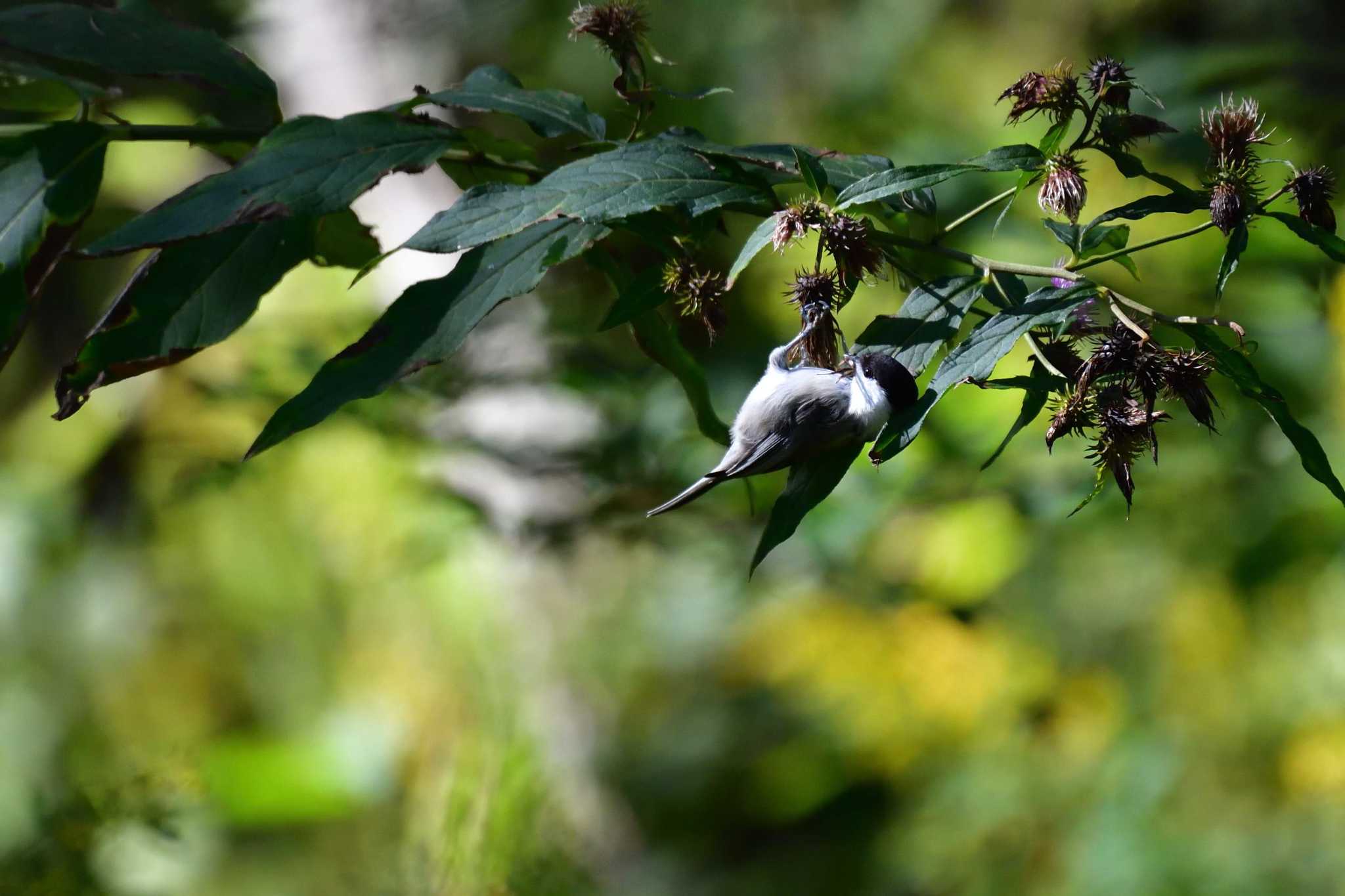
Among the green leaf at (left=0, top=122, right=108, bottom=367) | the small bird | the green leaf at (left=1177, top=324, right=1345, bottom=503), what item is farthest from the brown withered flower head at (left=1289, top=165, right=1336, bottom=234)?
the green leaf at (left=0, top=122, right=108, bottom=367)

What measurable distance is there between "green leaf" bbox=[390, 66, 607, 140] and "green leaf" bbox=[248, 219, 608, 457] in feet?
0.47

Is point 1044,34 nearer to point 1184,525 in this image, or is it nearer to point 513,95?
point 1184,525

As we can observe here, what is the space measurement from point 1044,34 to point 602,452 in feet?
7.01

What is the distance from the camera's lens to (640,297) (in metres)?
0.77

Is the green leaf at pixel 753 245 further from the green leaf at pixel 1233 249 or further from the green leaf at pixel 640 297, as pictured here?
the green leaf at pixel 1233 249

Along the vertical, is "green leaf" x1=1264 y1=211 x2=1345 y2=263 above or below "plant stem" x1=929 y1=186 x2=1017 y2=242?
below

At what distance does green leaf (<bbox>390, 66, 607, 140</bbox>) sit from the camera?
2.85ft

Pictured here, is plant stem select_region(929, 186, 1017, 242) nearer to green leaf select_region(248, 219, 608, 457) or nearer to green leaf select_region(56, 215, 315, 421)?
green leaf select_region(248, 219, 608, 457)

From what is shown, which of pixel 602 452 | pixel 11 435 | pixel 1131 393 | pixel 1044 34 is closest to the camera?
pixel 1131 393

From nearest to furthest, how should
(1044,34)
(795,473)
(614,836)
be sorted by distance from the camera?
(795,473) → (614,836) → (1044,34)

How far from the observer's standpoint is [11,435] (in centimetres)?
360

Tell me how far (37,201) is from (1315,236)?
89 centimetres

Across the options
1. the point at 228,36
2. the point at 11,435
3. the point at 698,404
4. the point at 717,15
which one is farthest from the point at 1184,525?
the point at 11,435

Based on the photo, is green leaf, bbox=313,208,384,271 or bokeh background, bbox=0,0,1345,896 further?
bokeh background, bbox=0,0,1345,896
